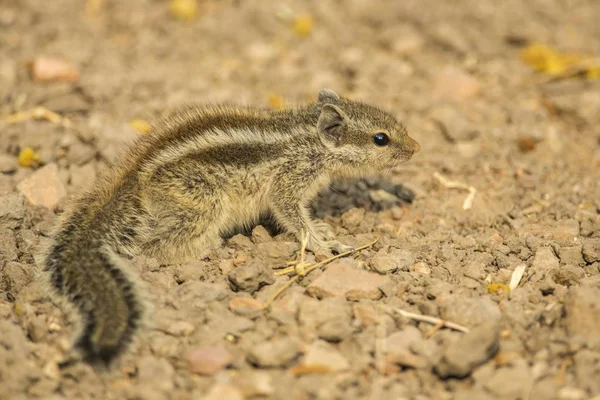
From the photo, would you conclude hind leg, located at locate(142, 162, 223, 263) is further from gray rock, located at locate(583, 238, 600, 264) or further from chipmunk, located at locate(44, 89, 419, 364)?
gray rock, located at locate(583, 238, 600, 264)

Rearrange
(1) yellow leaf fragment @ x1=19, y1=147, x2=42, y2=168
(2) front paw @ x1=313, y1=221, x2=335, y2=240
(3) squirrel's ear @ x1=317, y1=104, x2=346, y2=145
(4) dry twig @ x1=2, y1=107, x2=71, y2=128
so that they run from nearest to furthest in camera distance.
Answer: (2) front paw @ x1=313, y1=221, x2=335, y2=240 → (3) squirrel's ear @ x1=317, y1=104, x2=346, y2=145 → (1) yellow leaf fragment @ x1=19, y1=147, x2=42, y2=168 → (4) dry twig @ x1=2, y1=107, x2=71, y2=128

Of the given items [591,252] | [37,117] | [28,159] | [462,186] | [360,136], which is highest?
[37,117]

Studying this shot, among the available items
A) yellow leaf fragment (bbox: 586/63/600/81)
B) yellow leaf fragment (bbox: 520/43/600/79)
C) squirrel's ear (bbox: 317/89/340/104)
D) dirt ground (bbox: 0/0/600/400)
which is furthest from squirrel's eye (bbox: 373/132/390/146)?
yellow leaf fragment (bbox: 586/63/600/81)

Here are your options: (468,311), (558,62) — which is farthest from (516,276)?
(558,62)

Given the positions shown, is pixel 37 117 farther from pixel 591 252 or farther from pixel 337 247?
pixel 591 252

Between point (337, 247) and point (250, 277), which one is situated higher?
point (250, 277)

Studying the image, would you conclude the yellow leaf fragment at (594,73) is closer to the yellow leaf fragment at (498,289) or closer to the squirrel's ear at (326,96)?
the squirrel's ear at (326,96)
